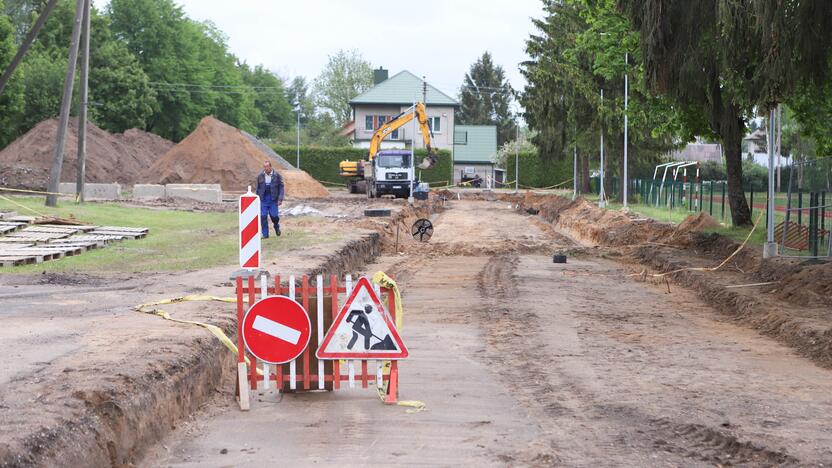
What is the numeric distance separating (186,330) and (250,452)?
3.52m

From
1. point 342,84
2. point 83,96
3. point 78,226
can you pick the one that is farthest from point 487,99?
point 78,226

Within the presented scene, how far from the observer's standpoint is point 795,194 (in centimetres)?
2295

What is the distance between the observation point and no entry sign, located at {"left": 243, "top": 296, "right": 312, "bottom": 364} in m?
9.14

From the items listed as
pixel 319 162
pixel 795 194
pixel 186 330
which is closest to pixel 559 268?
pixel 795 194

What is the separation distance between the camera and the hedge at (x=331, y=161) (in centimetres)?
8706

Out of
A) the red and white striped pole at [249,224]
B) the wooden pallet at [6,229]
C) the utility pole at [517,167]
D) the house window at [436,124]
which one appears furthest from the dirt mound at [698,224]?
the house window at [436,124]

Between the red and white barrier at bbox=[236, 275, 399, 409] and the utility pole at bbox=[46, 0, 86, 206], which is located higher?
the utility pole at bbox=[46, 0, 86, 206]

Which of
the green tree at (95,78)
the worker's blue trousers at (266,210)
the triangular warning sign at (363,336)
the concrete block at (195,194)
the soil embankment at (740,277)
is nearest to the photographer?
→ the triangular warning sign at (363,336)

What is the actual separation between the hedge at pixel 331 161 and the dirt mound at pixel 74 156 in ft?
51.6

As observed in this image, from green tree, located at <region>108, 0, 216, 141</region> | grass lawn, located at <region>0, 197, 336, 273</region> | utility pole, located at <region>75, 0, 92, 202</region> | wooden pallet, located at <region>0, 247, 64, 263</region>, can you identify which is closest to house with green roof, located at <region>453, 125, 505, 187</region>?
green tree, located at <region>108, 0, 216, 141</region>

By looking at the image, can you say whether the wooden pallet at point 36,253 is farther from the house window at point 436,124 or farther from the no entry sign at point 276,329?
the house window at point 436,124

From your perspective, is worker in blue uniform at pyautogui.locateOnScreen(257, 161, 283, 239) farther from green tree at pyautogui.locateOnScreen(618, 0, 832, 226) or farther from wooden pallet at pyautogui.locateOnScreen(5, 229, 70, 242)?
green tree at pyautogui.locateOnScreen(618, 0, 832, 226)

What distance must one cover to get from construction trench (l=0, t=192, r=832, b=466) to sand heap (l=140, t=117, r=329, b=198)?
43456 mm

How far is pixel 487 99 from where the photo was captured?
13188cm
